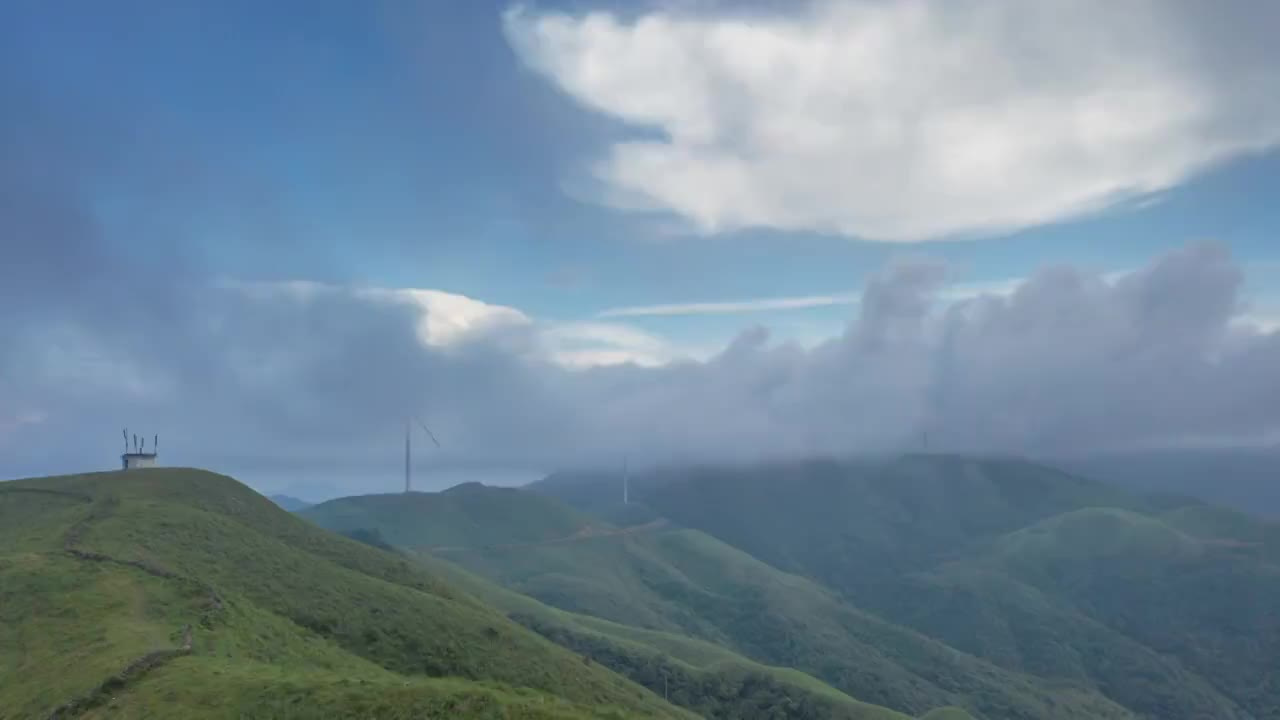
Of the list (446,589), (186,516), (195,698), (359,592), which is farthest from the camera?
(446,589)

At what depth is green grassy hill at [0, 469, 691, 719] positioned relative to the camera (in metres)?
77.7

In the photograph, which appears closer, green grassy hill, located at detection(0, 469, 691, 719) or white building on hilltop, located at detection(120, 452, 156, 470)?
green grassy hill, located at detection(0, 469, 691, 719)

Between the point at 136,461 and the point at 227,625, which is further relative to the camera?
the point at 136,461

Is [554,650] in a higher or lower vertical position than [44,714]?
lower

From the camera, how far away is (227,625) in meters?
104

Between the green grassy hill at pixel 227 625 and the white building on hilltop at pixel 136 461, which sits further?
the white building on hilltop at pixel 136 461

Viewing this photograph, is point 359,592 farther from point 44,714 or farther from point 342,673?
point 44,714

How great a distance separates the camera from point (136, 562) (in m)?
120

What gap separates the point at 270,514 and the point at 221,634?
84.5 meters

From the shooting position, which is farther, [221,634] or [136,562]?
[136,562]

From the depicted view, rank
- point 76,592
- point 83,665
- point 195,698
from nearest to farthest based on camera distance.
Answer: point 195,698
point 83,665
point 76,592

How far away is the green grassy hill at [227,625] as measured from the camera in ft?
255

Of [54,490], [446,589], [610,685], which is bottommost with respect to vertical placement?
[610,685]

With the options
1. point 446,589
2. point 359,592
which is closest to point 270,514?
point 446,589
